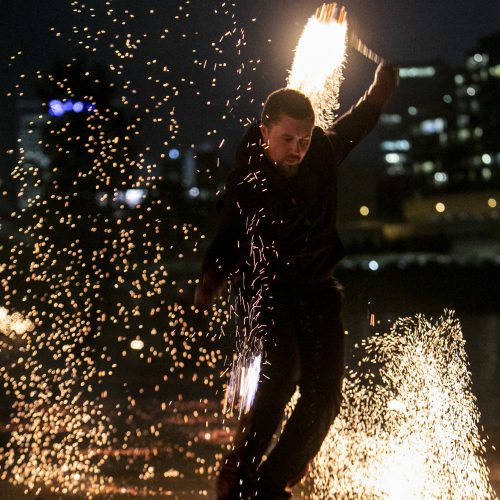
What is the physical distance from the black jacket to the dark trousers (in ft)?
0.39

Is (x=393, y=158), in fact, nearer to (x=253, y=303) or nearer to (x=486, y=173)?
(x=486, y=173)

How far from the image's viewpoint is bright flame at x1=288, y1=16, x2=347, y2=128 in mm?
5237

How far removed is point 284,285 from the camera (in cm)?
431

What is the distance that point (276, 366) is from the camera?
4.27 meters

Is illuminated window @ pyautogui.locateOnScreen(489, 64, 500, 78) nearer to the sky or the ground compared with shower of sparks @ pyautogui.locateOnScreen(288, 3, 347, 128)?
nearer to the ground

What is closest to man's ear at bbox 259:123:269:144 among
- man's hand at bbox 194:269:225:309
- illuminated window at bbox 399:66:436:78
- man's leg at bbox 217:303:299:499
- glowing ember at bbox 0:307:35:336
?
man's hand at bbox 194:269:225:309

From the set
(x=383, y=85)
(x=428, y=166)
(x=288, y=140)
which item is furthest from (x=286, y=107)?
(x=428, y=166)

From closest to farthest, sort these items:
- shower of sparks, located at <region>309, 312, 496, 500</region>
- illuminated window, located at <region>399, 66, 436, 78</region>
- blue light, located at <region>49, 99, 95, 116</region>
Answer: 1. shower of sparks, located at <region>309, 312, 496, 500</region>
2. blue light, located at <region>49, 99, 95, 116</region>
3. illuminated window, located at <region>399, 66, 436, 78</region>

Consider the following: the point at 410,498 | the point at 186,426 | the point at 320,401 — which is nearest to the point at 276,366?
the point at 320,401

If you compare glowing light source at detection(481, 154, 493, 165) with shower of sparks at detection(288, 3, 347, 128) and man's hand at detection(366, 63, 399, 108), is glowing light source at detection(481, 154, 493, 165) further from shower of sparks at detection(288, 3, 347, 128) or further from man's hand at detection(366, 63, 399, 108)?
man's hand at detection(366, 63, 399, 108)

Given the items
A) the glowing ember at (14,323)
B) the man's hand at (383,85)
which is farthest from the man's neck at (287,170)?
the glowing ember at (14,323)

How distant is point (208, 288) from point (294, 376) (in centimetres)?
53

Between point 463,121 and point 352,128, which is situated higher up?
point 352,128

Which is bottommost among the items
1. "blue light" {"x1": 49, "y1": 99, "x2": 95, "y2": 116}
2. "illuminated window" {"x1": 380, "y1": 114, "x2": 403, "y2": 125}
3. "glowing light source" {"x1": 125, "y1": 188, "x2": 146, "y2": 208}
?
"illuminated window" {"x1": 380, "y1": 114, "x2": 403, "y2": 125}
